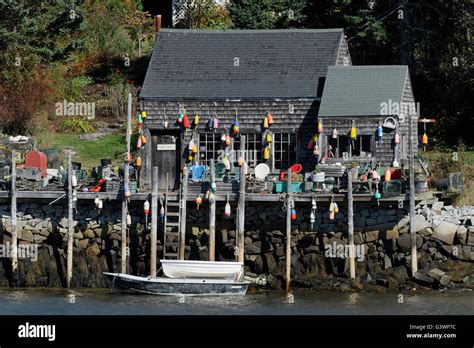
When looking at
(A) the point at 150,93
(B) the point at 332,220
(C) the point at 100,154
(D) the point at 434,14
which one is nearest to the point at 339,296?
(B) the point at 332,220

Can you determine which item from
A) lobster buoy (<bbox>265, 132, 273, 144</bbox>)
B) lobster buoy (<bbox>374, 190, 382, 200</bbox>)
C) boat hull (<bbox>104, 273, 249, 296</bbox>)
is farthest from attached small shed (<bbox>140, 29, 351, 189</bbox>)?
boat hull (<bbox>104, 273, 249, 296</bbox>)

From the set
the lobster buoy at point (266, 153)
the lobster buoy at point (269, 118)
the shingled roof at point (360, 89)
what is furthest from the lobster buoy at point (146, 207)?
the shingled roof at point (360, 89)

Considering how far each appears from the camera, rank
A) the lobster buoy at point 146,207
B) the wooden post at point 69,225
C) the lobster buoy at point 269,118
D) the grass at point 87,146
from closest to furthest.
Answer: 1. the lobster buoy at point 146,207
2. the wooden post at point 69,225
3. the lobster buoy at point 269,118
4. the grass at point 87,146

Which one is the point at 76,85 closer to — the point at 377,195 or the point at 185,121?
the point at 185,121

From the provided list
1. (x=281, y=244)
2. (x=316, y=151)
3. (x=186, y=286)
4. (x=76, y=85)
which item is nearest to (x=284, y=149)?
(x=316, y=151)

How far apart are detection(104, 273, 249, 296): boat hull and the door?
576 centimetres

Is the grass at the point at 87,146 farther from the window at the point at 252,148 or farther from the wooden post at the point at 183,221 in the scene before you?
the wooden post at the point at 183,221

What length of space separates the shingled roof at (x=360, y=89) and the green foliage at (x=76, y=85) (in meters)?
14.9

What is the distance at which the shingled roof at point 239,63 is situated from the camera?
4750 cm

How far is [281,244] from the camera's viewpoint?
43969mm

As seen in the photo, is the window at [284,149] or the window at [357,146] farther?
the window at [284,149]

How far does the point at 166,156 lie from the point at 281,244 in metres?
5.54

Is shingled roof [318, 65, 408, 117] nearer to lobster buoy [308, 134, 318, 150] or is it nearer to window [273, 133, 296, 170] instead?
lobster buoy [308, 134, 318, 150]
